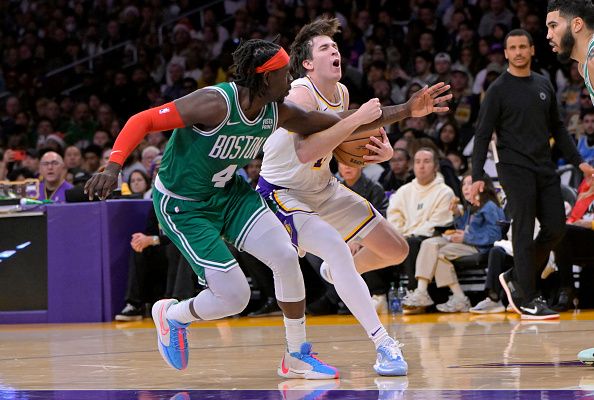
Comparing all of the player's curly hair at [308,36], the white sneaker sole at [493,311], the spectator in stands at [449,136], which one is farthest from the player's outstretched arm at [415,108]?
the spectator in stands at [449,136]

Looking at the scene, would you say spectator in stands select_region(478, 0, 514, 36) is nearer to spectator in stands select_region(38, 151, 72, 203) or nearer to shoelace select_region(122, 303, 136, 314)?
spectator in stands select_region(38, 151, 72, 203)

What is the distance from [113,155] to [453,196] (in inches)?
200

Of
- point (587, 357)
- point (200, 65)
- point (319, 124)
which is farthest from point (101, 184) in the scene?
point (200, 65)

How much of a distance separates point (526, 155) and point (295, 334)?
125 inches

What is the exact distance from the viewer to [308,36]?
5680mm

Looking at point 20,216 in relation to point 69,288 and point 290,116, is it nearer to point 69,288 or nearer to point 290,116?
point 69,288

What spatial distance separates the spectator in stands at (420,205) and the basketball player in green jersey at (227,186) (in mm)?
4087

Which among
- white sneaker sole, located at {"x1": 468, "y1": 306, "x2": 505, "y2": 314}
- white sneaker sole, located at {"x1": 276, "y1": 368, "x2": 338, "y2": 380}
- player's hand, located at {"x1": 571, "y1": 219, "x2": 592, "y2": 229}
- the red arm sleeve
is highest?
the red arm sleeve

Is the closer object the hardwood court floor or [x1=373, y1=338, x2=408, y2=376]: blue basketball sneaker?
the hardwood court floor

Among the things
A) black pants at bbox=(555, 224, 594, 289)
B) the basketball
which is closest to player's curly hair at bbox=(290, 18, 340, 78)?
the basketball

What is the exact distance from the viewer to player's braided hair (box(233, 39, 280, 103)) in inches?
187

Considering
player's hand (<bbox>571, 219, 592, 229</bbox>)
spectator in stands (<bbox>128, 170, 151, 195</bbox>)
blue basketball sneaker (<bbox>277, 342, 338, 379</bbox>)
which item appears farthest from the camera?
spectator in stands (<bbox>128, 170, 151, 195</bbox>)

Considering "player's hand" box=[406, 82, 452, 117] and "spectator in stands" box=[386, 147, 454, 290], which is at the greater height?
"player's hand" box=[406, 82, 452, 117]

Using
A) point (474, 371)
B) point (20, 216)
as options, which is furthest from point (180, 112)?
point (20, 216)
